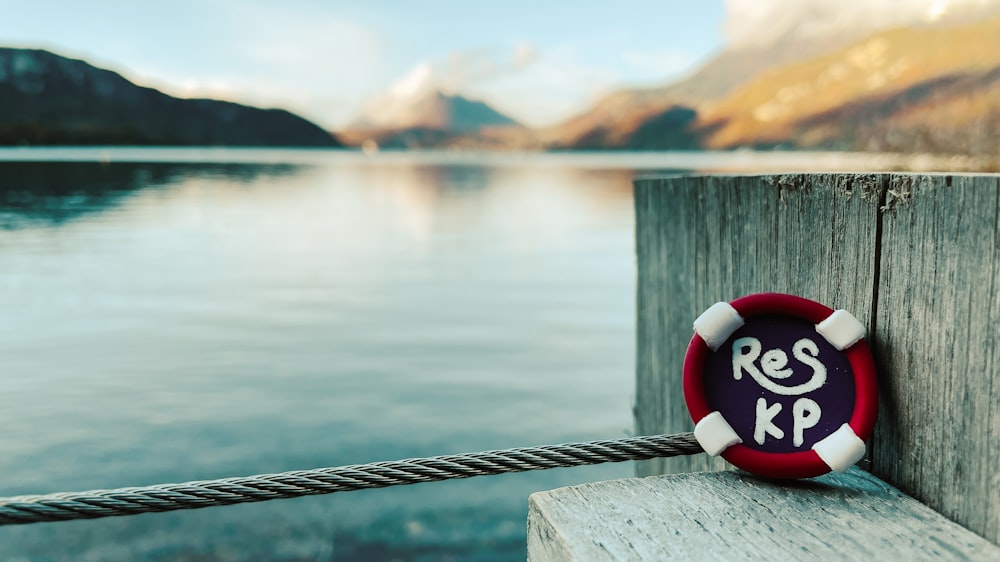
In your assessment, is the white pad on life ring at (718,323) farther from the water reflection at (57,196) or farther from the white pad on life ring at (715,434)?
the water reflection at (57,196)

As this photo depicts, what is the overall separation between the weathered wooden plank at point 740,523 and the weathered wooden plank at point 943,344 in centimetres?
9

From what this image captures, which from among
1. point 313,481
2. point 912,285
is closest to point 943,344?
point 912,285

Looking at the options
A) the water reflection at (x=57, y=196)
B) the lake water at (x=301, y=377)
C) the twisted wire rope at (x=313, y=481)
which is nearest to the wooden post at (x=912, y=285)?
the twisted wire rope at (x=313, y=481)

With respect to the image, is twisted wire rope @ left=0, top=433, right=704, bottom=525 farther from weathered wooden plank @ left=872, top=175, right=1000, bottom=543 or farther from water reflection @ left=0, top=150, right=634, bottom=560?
water reflection @ left=0, top=150, right=634, bottom=560

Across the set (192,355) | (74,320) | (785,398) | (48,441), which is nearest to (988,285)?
(785,398)

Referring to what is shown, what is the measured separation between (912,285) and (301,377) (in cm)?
838

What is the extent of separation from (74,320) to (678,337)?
1201 centimetres

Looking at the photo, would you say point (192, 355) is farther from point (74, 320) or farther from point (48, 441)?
point (74, 320)

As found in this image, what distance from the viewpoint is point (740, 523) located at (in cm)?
191

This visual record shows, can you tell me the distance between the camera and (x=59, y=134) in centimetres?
13350

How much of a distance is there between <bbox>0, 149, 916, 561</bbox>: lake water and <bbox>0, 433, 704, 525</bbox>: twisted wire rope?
3.47m

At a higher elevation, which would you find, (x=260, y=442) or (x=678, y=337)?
(x=678, y=337)

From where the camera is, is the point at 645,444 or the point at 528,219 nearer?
the point at 645,444

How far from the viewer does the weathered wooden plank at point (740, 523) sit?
1773 millimetres
